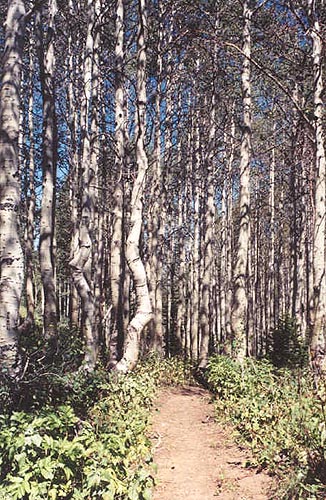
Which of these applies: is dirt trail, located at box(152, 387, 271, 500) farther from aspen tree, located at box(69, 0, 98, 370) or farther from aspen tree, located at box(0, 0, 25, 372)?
aspen tree, located at box(0, 0, 25, 372)

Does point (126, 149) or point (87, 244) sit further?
point (126, 149)

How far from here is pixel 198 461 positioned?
21.7 feet

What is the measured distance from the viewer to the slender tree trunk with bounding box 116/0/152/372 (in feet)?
27.9

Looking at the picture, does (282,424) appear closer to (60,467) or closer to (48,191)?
(60,467)

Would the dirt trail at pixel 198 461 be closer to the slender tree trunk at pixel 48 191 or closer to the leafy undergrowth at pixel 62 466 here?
the leafy undergrowth at pixel 62 466

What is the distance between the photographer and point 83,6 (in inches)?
623

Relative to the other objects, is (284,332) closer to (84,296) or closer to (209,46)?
(84,296)

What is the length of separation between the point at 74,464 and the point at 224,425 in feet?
15.4

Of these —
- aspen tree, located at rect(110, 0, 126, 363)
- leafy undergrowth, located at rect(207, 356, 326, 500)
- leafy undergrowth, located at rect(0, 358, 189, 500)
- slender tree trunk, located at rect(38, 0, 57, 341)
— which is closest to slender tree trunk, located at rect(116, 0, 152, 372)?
aspen tree, located at rect(110, 0, 126, 363)

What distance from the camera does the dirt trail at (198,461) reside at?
5.42 meters

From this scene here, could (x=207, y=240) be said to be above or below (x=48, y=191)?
below

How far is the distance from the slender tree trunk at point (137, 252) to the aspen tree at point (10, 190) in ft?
11.1

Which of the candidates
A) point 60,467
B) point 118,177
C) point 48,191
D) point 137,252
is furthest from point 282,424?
point 118,177

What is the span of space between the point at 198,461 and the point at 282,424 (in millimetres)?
1308
